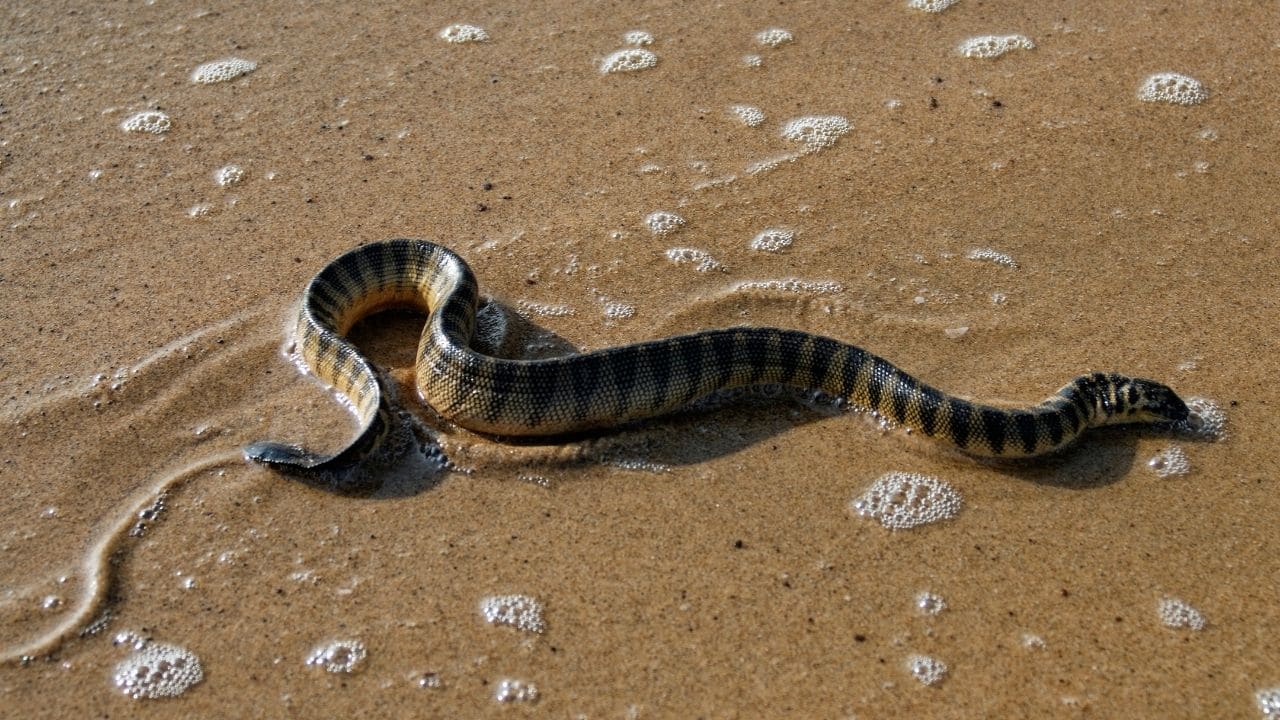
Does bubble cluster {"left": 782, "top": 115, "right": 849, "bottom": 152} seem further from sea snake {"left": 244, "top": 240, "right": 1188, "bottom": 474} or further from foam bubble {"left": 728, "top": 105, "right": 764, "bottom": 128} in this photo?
sea snake {"left": 244, "top": 240, "right": 1188, "bottom": 474}

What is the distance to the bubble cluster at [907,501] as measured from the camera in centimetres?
573

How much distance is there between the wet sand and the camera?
200 inches

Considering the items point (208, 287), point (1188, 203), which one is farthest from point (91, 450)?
point (1188, 203)

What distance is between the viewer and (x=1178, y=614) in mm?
5254

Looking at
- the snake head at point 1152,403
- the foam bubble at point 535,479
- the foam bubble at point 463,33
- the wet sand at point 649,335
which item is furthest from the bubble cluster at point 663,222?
the snake head at point 1152,403

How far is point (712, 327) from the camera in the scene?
22.5 feet

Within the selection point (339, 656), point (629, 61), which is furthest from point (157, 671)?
point (629, 61)

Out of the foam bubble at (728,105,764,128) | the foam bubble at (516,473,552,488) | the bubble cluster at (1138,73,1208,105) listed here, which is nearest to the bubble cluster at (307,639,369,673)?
the foam bubble at (516,473,552,488)

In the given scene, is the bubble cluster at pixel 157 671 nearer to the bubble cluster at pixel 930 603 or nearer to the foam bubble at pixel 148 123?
the bubble cluster at pixel 930 603

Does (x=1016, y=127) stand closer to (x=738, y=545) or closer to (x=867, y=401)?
(x=867, y=401)

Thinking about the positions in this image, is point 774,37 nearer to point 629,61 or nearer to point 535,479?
point 629,61

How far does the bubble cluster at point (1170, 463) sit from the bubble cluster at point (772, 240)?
2.51 metres

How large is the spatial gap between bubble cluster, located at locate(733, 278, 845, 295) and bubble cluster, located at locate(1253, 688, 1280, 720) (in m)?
3.14

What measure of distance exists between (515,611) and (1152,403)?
11.4 feet
